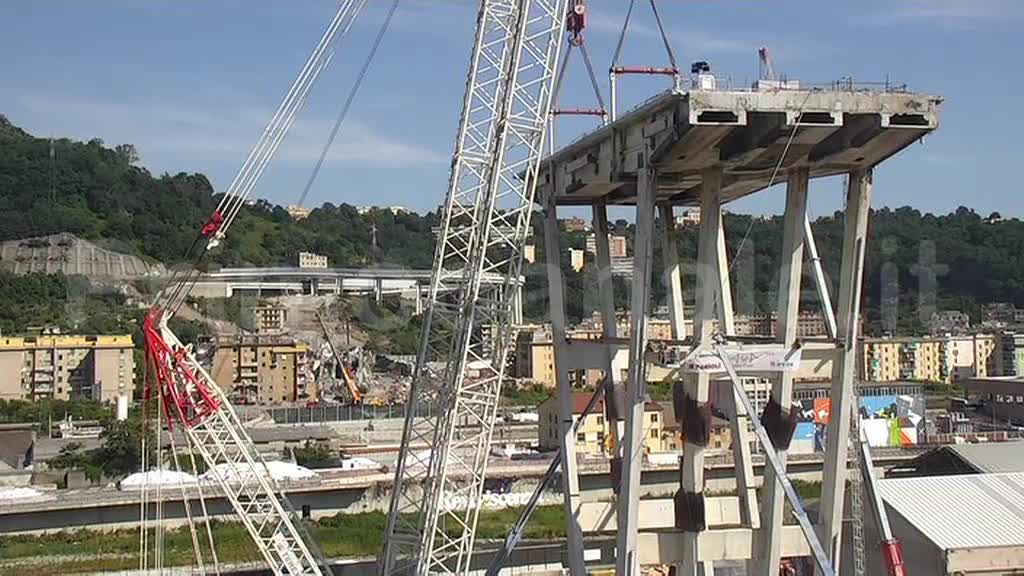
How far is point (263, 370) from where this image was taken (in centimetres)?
7875

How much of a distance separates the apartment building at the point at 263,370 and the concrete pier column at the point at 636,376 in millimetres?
61117

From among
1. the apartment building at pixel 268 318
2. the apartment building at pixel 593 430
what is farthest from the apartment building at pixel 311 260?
the apartment building at pixel 593 430

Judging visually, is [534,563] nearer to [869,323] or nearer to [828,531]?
[828,531]

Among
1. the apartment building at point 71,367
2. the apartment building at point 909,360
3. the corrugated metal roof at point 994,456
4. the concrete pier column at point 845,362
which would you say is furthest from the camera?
the apartment building at point 909,360

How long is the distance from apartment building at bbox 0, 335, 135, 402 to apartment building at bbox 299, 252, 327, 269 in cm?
5305

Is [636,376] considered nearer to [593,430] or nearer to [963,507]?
[963,507]

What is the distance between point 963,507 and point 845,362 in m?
7.13

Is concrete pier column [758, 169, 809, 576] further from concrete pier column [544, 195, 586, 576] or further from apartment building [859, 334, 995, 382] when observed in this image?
apartment building [859, 334, 995, 382]

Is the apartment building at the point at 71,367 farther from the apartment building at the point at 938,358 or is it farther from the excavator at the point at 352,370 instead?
the apartment building at the point at 938,358

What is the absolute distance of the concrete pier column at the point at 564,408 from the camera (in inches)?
742

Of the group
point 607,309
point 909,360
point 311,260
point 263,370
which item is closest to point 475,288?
point 607,309

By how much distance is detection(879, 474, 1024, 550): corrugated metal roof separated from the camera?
21.4m

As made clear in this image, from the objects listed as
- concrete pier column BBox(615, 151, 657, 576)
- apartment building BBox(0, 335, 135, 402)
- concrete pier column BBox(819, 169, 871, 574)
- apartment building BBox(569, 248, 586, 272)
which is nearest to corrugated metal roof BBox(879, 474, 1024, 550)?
concrete pier column BBox(819, 169, 871, 574)

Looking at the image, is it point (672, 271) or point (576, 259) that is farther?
point (576, 259)
